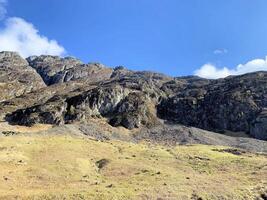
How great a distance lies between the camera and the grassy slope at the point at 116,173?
1718 inches

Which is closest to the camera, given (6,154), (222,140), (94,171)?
(94,171)

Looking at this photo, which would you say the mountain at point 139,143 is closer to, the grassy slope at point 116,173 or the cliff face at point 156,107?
the grassy slope at point 116,173

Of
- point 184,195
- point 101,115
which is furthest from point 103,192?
point 101,115

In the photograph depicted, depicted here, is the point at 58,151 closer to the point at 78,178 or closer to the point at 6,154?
the point at 6,154

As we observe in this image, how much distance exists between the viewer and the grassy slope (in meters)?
43.6

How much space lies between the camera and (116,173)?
6300 cm

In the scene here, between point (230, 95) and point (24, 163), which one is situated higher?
point (230, 95)

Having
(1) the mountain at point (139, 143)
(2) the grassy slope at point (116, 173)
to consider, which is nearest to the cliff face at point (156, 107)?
(1) the mountain at point (139, 143)

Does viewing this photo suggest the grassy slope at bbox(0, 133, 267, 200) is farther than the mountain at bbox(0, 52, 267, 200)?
No

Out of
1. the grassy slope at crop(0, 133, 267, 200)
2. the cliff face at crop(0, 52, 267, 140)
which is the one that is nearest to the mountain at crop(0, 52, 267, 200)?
the grassy slope at crop(0, 133, 267, 200)

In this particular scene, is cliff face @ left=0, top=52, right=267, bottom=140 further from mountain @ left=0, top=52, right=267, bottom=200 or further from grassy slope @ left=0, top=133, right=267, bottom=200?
grassy slope @ left=0, top=133, right=267, bottom=200

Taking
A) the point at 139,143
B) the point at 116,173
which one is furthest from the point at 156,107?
the point at 116,173

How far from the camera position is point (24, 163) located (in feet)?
224

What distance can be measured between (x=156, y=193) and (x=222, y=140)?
89828 millimetres
